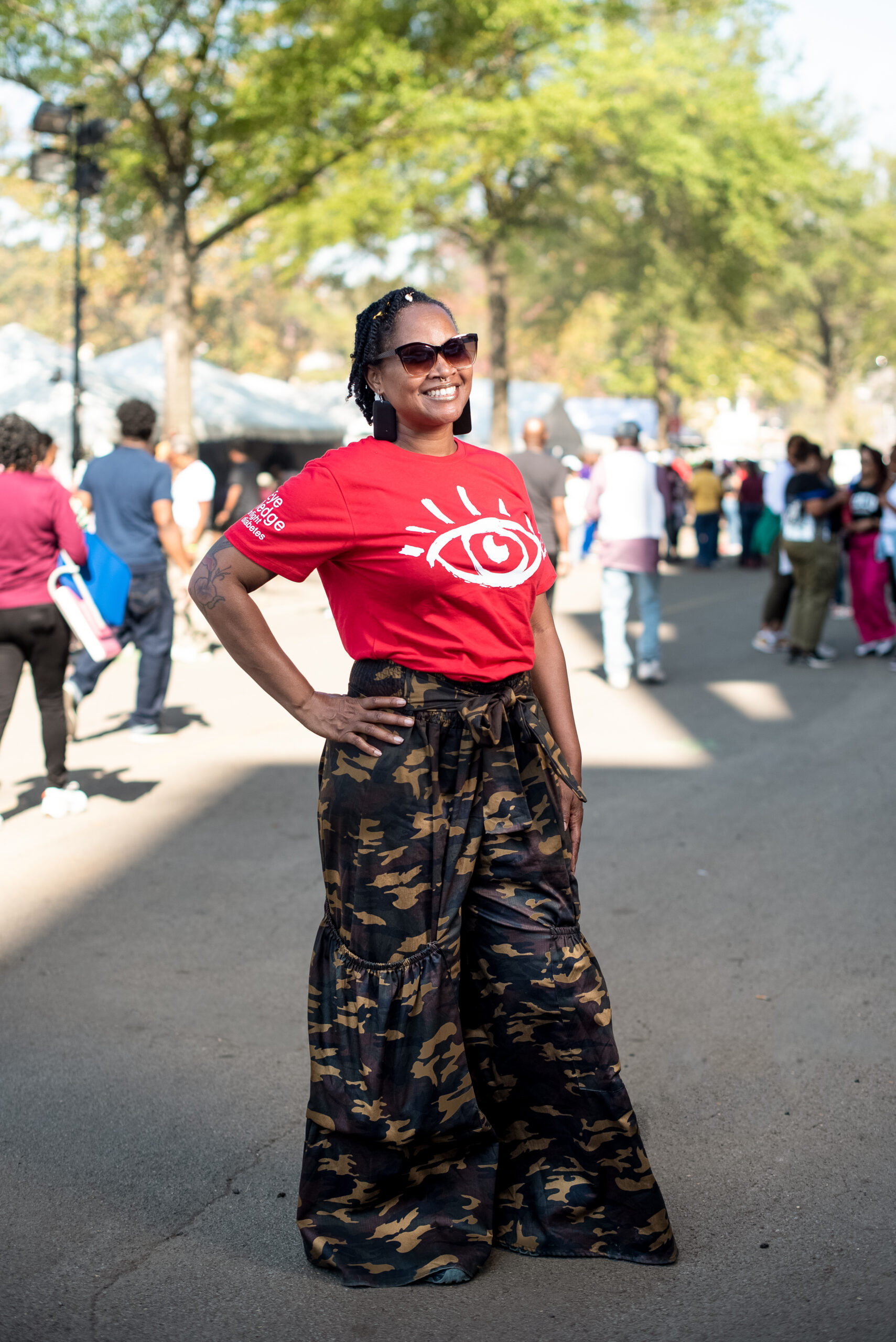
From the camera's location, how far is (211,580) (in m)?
2.94

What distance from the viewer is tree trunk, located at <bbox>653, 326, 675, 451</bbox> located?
43500mm

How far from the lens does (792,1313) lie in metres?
2.89

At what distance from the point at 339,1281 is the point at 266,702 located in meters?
7.44

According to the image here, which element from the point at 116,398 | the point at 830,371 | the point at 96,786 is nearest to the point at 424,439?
the point at 96,786

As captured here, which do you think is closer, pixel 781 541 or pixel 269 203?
pixel 781 541

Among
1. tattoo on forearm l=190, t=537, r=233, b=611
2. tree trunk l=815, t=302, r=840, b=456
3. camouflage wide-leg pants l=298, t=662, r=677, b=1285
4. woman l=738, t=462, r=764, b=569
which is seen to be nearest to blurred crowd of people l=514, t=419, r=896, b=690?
camouflage wide-leg pants l=298, t=662, r=677, b=1285

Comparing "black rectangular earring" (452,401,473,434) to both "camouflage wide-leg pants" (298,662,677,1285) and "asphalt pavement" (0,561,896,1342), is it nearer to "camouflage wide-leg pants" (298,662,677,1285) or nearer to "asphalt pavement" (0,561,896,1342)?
"camouflage wide-leg pants" (298,662,677,1285)

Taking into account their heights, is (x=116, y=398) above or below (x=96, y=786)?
above

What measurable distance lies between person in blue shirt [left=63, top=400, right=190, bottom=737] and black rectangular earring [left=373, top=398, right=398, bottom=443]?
230 inches

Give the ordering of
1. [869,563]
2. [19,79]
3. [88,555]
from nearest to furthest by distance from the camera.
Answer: [88,555] → [869,563] → [19,79]

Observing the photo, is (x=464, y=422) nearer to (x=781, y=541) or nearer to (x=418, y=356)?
(x=418, y=356)

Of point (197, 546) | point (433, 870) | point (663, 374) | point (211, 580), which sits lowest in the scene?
point (433, 870)

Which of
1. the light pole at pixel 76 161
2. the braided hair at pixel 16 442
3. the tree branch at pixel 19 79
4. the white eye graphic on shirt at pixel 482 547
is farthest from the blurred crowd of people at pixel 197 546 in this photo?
the tree branch at pixel 19 79

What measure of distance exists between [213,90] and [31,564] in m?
12.7
